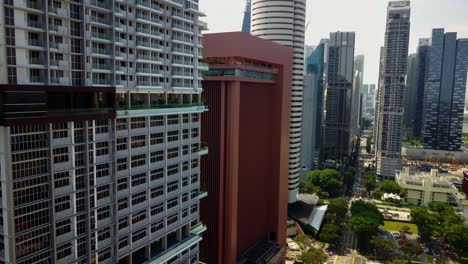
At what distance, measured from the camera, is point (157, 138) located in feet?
112

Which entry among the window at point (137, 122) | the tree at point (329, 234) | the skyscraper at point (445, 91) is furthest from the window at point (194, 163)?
the skyscraper at point (445, 91)

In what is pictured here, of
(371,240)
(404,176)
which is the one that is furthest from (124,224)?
(404,176)

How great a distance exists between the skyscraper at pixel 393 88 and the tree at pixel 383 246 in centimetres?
6117

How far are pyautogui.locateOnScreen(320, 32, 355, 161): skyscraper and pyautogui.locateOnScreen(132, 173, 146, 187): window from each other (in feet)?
393

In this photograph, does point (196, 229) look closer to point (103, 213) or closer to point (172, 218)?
point (172, 218)

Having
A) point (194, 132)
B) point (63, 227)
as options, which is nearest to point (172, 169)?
point (194, 132)

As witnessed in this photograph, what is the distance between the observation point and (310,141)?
125 metres

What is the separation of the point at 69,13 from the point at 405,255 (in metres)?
67.3

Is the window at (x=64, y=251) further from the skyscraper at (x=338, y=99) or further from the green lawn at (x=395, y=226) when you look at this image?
the skyscraper at (x=338, y=99)

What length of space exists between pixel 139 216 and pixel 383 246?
161ft

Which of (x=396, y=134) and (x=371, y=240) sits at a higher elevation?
(x=396, y=134)

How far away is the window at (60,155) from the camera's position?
83.6ft

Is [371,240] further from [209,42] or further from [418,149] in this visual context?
[418,149]

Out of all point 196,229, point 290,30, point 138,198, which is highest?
point 290,30
